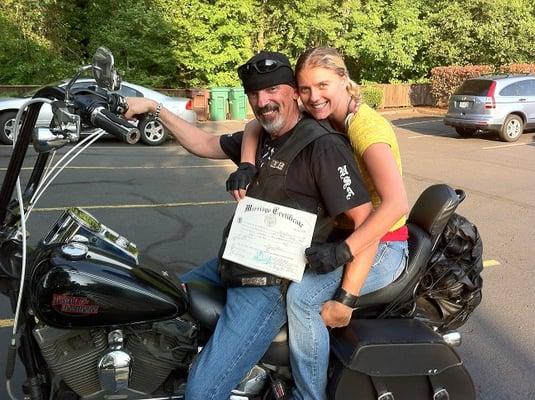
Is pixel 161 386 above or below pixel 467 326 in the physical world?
above

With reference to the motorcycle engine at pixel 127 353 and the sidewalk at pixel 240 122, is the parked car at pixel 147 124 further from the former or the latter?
the motorcycle engine at pixel 127 353

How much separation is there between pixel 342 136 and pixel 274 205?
1.42ft

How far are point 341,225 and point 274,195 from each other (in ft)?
1.22

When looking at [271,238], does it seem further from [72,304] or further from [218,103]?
[218,103]

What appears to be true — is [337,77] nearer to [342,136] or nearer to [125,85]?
[342,136]

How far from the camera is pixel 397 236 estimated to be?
255 centimetres

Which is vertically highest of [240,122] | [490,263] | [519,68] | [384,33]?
[384,33]

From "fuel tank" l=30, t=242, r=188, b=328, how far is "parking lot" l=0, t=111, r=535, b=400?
1.51 metres

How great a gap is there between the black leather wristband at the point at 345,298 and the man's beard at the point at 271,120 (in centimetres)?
76

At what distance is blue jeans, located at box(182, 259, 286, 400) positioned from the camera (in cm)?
225

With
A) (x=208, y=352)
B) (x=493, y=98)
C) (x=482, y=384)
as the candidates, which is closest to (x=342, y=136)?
(x=208, y=352)

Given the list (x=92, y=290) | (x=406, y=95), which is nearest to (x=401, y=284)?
(x=92, y=290)

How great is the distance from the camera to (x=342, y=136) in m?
2.34

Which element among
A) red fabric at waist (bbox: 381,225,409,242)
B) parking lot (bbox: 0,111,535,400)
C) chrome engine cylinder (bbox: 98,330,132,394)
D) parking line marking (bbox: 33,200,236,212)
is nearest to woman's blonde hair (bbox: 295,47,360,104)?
red fabric at waist (bbox: 381,225,409,242)
